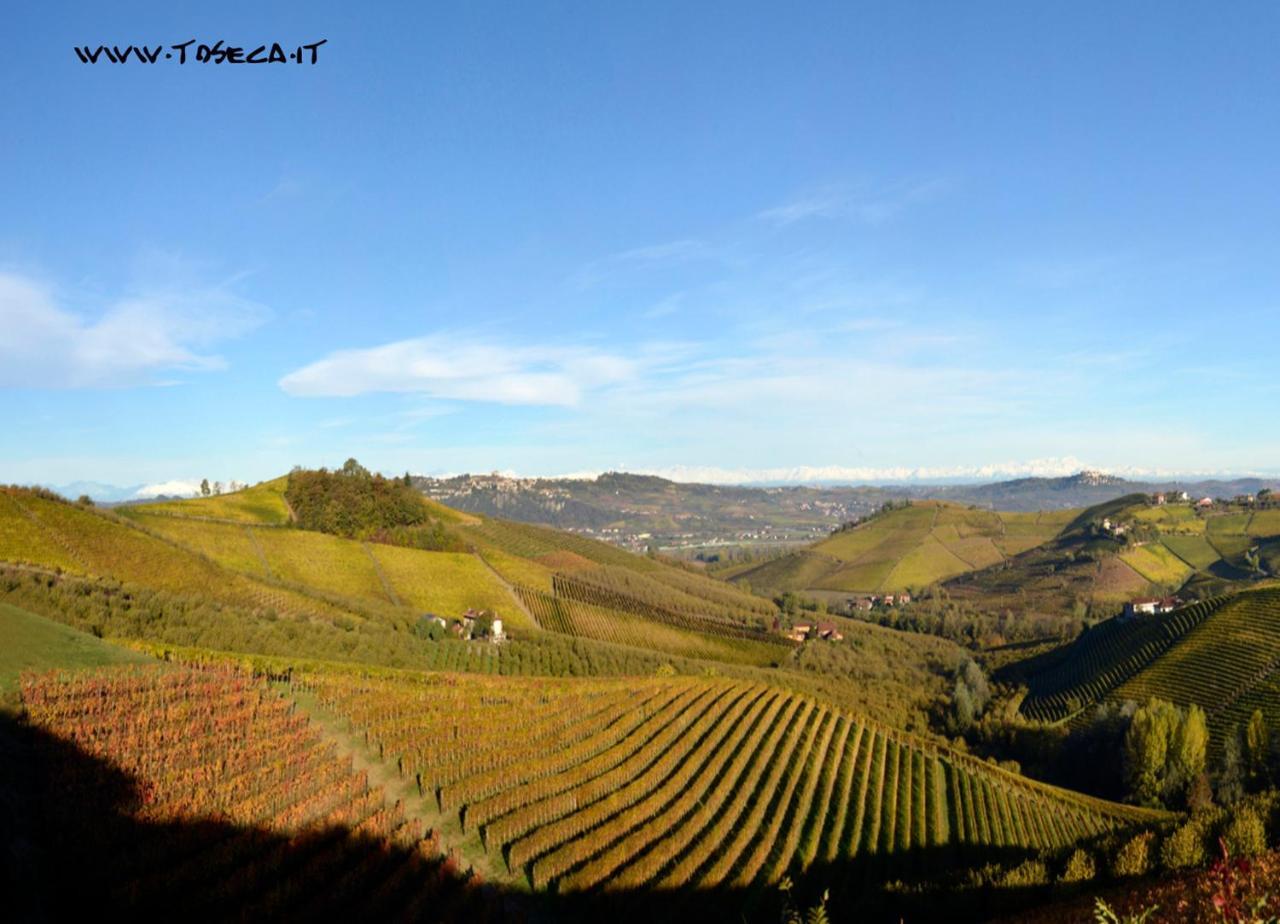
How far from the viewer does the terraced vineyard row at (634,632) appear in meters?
107

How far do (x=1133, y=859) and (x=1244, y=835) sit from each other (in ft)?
14.7

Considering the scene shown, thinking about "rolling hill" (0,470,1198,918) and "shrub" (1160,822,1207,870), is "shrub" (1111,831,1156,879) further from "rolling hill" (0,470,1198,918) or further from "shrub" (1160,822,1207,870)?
"rolling hill" (0,470,1198,918)

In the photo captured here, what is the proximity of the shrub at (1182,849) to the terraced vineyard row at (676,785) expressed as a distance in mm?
14496

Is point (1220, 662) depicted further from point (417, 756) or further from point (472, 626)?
point (417, 756)

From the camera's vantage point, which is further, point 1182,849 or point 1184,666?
→ point 1184,666

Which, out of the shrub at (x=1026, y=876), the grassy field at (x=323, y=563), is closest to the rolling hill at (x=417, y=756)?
the grassy field at (x=323, y=563)

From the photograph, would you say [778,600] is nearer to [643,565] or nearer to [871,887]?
[643,565]

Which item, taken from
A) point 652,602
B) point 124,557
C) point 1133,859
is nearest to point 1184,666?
point 652,602

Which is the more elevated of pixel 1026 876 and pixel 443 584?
pixel 443 584

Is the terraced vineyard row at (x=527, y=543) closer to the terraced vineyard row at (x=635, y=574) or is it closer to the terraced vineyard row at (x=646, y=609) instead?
the terraced vineyard row at (x=635, y=574)

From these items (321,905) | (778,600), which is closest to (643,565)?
(778,600)

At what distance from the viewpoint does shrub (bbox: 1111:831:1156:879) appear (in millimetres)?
25266

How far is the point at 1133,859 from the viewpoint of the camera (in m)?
25.7

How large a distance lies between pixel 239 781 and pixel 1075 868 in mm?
30680
